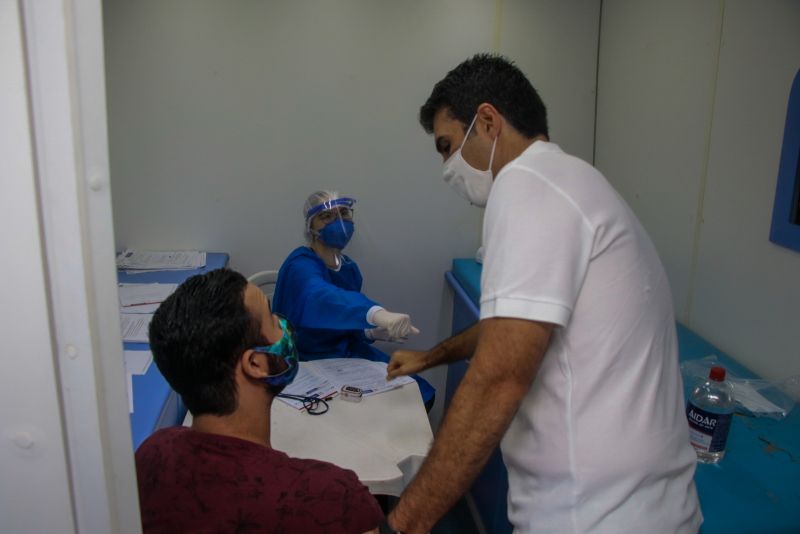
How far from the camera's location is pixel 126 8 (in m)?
2.47

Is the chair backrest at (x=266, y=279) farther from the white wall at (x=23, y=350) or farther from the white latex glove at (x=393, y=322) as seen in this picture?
the white wall at (x=23, y=350)

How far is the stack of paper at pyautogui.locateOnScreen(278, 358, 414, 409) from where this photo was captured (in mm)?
1680

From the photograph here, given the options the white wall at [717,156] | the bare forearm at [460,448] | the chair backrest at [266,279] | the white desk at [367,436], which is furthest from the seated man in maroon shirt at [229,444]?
the chair backrest at [266,279]

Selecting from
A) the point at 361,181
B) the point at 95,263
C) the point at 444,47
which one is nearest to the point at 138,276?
the point at 361,181

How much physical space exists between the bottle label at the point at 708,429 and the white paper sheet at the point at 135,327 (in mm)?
1514

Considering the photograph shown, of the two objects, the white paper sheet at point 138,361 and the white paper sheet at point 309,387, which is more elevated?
the white paper sheet at point 138,361

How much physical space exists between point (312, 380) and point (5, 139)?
149 centimetres

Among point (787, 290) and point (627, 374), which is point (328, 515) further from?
point (787, 290)

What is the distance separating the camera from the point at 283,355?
3.64ft

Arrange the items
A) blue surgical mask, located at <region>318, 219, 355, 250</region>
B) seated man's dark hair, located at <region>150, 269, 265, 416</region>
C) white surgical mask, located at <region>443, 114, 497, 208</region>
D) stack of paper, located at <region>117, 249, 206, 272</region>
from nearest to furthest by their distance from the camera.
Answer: seated man's dark hair, located at <region>150, 269, 265, 416</region>, white surgical mask, located at <region>443, 114, 497, 208</region>, blue surgical mask, located at <region>318, 219, 355, 250</region>, stack of paper, located at <region>117, 249, 206, 272</region>

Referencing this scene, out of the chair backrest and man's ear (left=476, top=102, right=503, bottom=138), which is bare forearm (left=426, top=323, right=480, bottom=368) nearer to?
man's ear (left=476, top=102, right=503, bottom=138)

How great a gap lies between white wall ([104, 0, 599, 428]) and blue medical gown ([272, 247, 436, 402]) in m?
0.64

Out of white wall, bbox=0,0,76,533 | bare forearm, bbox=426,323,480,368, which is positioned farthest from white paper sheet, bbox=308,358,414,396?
white wall, bbox=0,0,76,533

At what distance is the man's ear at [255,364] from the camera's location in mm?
1057
